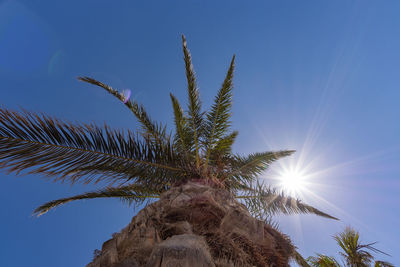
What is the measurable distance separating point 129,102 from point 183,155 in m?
1.84

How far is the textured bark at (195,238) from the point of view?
5.48 feet

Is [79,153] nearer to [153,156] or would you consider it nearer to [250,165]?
[153,156]

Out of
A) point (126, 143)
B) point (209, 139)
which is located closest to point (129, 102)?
point (126, 143)

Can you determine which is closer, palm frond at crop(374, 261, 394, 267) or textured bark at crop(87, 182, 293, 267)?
textured bark at crop(87, 182, 293, 267)

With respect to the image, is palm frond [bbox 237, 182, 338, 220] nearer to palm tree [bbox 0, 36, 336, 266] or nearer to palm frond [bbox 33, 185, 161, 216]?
palm tree [bbox 0, 36, 336, 266]

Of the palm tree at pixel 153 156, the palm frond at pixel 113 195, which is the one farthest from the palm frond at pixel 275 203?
the palm frond at pixel 113 195

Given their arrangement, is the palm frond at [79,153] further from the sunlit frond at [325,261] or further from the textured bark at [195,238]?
the sunlit frond at [325,261]

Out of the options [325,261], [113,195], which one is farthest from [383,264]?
[113,195]

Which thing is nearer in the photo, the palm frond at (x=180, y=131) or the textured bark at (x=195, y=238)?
the textured bark at (x=195, y=238)

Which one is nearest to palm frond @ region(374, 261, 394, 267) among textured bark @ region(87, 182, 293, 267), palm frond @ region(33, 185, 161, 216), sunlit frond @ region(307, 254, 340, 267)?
sunlit frond @ region(307, 254, 340, 267)

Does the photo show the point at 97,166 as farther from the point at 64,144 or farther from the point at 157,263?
the point at 157,263

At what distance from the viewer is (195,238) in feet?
6.15

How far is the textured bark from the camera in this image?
1.67 m

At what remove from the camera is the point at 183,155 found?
14.8 feet
